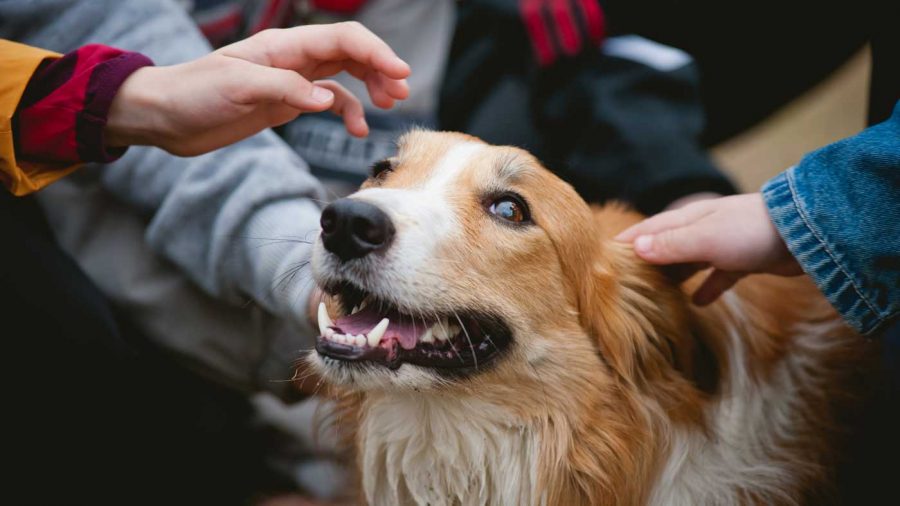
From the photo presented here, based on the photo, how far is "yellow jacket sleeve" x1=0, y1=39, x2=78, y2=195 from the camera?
5.25ft

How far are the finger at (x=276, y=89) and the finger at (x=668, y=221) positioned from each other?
0.78 m

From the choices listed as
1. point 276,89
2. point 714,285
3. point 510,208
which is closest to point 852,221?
point 714,285

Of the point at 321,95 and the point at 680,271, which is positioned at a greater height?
the point at 321,95

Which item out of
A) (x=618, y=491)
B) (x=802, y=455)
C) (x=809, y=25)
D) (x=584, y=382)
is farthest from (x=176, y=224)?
(x=809, y=25)

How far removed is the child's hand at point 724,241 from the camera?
1.67 metres

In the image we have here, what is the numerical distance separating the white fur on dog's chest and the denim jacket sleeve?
2.28 ft

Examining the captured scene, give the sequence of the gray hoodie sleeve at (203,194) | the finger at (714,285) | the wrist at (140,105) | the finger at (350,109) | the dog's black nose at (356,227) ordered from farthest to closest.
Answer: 1. the gray hoodie sleeve at (203,194)
2. the finger at (350,109)
3. the finger at (714,285)
4. the wrist at (140,105)
5. the dog's black nose at (356,227)

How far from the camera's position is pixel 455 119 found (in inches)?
121

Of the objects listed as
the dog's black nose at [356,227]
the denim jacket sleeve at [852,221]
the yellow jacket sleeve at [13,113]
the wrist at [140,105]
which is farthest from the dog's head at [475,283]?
the yellow jacket sleeve at [13,113]

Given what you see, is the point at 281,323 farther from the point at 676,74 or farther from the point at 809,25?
the point at 809,25

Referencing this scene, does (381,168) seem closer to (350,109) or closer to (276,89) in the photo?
(350,109)

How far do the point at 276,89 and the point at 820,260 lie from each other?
3.80ft

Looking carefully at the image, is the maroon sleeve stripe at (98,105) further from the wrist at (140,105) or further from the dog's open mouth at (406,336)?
the dog's open mouth at (406,336)

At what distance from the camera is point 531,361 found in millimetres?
1688
